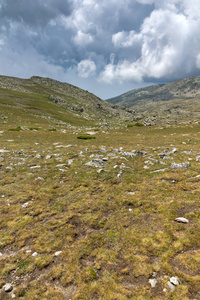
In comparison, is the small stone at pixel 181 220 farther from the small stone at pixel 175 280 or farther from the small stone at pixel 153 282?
the small stone at pixel 153 282

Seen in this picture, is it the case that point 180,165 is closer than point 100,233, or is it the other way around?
point 100,233

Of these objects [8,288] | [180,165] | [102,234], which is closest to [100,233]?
[102,234]

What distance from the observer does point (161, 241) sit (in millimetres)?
8000

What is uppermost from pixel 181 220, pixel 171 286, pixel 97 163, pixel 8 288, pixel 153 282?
pixel 97 163

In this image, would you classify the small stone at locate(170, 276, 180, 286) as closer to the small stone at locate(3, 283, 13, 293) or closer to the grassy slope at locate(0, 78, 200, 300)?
the grassy slope at locate(0, 78, 200, 300)

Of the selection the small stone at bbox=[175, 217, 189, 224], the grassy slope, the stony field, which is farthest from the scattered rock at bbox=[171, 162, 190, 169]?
the small stone at bbox=[175, 217, 189, 224]

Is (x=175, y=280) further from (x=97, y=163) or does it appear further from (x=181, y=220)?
(x=97, y=163)

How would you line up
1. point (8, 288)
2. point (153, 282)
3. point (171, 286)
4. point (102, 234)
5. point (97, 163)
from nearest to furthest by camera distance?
point (171, 286) < point (153, 282) < point (8, 288) < point (102, 234) < point (97, 163)

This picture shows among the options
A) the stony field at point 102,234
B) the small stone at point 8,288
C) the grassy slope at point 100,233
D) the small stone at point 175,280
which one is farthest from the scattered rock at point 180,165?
the small stone at point 8,288

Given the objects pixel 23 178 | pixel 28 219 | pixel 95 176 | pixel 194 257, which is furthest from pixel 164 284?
pixel 23 178

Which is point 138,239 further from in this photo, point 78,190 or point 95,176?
point 95,176

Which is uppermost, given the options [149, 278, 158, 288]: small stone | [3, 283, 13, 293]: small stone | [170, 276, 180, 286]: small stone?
[170, 276, 180, 286]: small stone

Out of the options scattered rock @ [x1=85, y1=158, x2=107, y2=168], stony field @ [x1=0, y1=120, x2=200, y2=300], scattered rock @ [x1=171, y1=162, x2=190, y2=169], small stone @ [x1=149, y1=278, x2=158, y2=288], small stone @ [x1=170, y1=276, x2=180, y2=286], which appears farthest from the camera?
scattered rock @ [x1=85, y1=158, x2=107, y2=168]

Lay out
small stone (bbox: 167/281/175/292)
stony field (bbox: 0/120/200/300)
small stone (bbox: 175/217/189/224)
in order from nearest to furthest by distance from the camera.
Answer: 1. small stone (bbox: 167/281/175/292)
2. stony field (bbox: 0/120/200/300)
3. small stone (bbox: 175/217/189/224)
